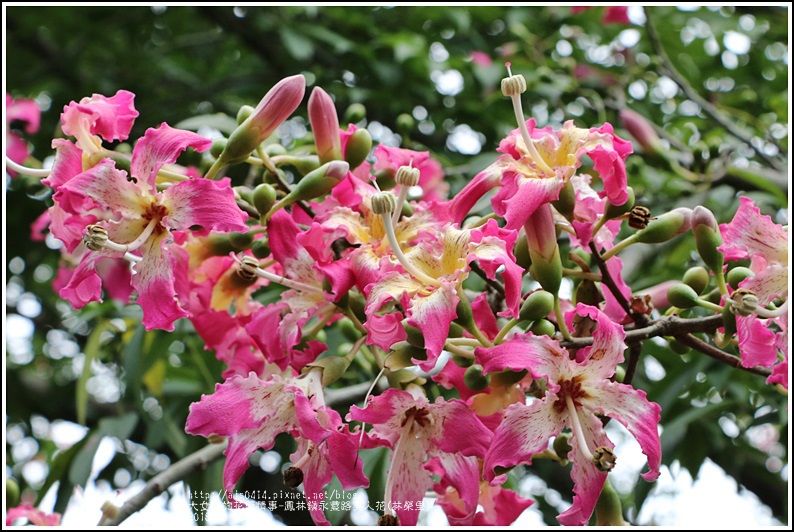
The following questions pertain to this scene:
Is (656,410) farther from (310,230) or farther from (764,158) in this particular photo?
(764,158)

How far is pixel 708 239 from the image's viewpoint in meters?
0.93

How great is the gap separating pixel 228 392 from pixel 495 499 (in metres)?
0.41

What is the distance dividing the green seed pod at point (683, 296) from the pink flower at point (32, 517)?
3.35 ft

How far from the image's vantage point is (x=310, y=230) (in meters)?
0.97

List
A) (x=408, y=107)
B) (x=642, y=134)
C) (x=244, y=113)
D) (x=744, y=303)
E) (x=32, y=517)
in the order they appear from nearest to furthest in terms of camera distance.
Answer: (x=744, y=303)
(x=244, y=113)
(x=32, y=517)
(x=642, y=134)
(x=408, y=107)

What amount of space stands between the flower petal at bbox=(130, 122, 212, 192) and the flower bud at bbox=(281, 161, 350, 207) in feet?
0.38

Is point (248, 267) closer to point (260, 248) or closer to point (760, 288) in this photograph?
point (260, 248)

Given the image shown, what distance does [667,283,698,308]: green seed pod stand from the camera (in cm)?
92

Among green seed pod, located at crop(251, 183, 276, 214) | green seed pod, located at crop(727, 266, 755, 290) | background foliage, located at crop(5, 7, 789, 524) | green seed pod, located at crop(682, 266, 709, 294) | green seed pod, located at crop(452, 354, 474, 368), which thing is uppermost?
green seed pod, located at crop(251, 183, 276, 214)

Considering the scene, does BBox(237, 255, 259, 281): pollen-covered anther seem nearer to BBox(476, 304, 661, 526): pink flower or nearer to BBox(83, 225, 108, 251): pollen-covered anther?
BBox(83, 225, 108, 251): pollen-covered anther

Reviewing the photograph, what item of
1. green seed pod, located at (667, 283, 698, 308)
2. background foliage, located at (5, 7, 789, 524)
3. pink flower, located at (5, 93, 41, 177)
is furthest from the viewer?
pink flower, located at (5, 93, 41, 177)

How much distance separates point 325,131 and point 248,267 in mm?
222

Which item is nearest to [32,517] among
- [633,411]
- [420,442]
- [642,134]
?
[420,442]

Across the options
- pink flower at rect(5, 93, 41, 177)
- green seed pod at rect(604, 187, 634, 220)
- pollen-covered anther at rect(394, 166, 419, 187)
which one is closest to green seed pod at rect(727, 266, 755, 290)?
green seed pod at rect(604, 187, 634, 220)
